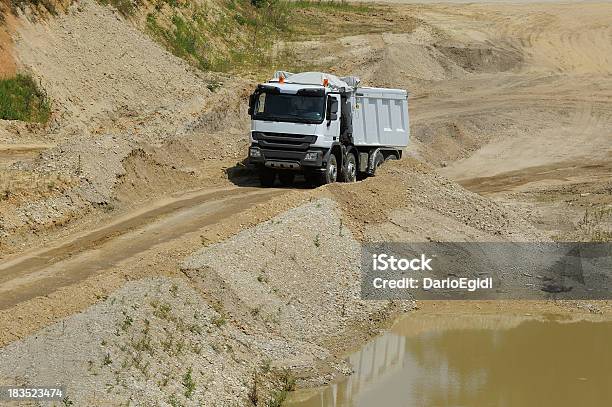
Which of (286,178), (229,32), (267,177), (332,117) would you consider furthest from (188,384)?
(229,32)

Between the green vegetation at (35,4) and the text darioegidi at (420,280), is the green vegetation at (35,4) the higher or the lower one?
the higher one

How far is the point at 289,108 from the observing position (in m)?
31.8

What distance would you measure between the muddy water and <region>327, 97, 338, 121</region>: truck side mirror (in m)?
7.24

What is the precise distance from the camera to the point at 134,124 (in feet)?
130

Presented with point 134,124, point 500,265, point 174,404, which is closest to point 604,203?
point 500,265

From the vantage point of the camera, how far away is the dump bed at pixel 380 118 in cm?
3397

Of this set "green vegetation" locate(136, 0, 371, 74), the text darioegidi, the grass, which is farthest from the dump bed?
"green vegetation" locate(136, 0, 371, 74)

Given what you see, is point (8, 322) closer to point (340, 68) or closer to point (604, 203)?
point (604, 203)

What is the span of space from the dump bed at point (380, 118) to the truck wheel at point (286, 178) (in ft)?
7.56

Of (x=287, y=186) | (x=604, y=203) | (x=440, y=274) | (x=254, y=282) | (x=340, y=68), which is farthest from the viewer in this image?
(x=340, y=68)

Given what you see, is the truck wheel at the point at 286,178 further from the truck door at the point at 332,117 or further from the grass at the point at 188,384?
the grass at the point at 188,384

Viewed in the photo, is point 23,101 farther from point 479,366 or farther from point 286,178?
Answer: point 479,366

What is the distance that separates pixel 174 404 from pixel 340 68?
39559 millimetres

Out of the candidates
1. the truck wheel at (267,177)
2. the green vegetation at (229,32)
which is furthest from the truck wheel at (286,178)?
the green vegetation at (229,32)
